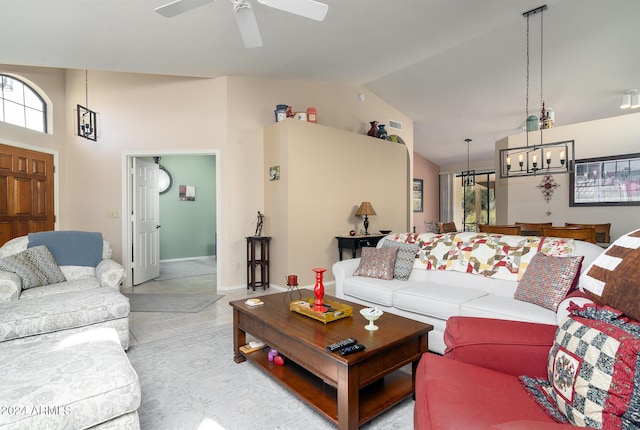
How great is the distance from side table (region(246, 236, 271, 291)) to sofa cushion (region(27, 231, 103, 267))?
182 cm

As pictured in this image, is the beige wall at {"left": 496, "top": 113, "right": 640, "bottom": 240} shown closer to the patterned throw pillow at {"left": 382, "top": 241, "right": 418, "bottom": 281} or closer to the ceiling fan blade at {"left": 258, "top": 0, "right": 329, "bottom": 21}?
the patterned throw pillow at {"left": 382, "top": 241, "right": 418, "bottom": 281}

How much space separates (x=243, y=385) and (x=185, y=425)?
454 mm

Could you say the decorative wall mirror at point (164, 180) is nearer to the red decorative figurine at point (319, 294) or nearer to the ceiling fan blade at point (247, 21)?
the ceiling fan blade at point (247, 21)

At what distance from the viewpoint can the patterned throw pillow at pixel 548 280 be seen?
2.11m

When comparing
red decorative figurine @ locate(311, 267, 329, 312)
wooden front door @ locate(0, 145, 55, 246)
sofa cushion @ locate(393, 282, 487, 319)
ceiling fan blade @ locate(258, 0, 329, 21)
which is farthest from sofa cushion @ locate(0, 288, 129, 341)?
wooden front door @ locate(0, 145, 55, 246)

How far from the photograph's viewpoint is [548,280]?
7.18ft

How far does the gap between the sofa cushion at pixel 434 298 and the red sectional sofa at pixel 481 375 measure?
83cm

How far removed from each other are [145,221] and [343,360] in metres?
4.85

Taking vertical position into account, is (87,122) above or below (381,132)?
below

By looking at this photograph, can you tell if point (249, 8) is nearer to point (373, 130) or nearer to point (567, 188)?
point (373, 130)

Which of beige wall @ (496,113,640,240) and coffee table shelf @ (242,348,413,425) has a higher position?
beige wall @ (496,113,640,240)

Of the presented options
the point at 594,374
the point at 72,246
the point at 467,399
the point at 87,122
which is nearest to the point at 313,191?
the point at 72,246

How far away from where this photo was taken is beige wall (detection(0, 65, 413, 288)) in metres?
4.77

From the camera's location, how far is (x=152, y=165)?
18.4 feet
